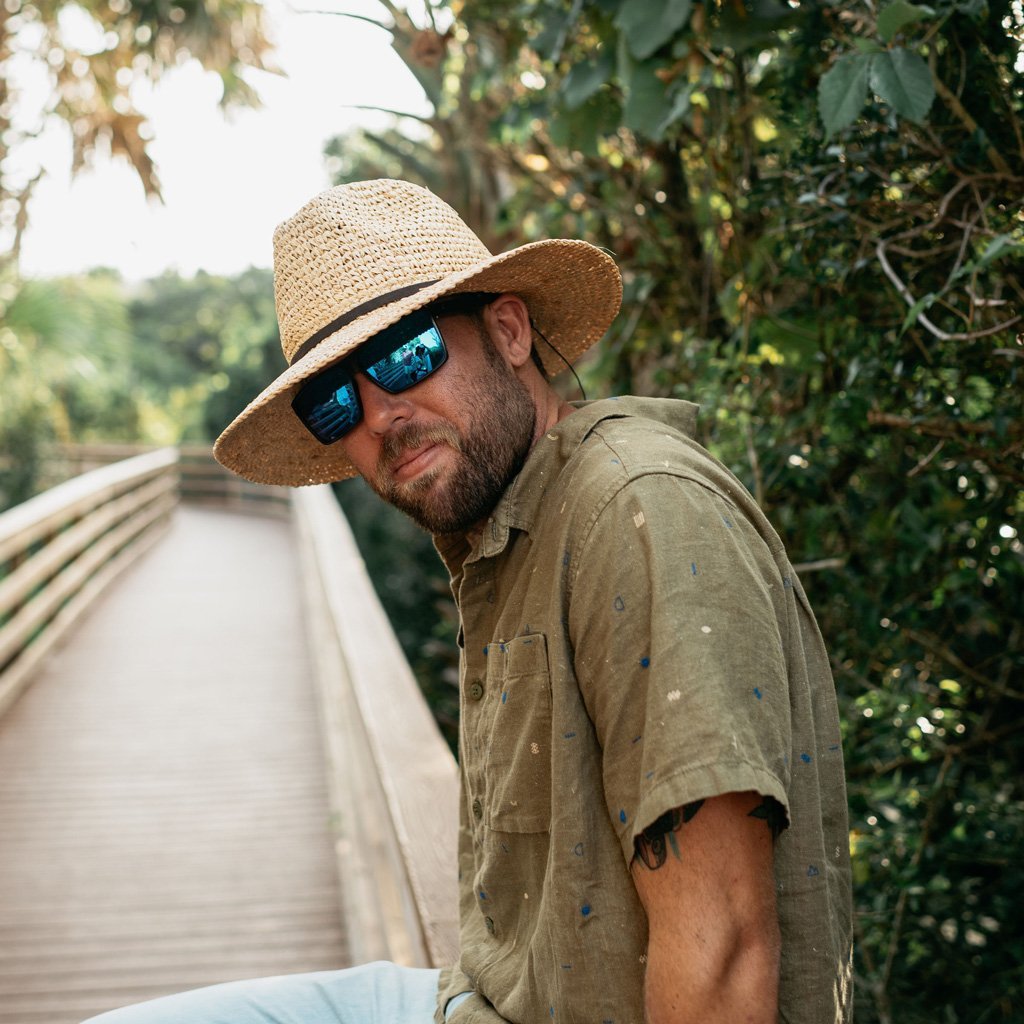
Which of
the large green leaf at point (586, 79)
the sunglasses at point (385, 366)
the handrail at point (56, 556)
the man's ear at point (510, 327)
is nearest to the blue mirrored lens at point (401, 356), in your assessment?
the sunglasses at point (385, 366)

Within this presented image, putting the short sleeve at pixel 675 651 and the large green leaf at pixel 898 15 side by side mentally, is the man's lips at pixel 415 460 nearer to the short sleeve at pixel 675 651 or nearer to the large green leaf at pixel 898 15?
the short sleeve at pixel 675 651

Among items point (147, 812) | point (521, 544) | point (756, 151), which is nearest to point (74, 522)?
point (147, 812)

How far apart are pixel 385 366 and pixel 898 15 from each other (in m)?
0.81

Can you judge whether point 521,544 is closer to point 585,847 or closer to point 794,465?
point 585,847

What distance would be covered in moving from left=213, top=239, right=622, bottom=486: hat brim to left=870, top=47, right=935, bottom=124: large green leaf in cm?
43

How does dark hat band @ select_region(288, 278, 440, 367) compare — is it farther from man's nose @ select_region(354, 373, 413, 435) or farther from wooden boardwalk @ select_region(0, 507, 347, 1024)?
wooden boardwalk @ select_region(0, 507, 347, 1024)

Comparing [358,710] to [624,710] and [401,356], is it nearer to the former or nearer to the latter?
[401,356]

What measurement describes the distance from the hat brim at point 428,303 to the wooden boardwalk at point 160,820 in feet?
7.81

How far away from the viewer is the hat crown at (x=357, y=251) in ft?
4.56

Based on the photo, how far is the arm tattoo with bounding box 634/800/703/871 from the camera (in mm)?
921

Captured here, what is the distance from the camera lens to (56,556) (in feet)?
22.9

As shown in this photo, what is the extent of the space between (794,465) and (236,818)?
3.53m

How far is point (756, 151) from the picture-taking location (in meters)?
2.36

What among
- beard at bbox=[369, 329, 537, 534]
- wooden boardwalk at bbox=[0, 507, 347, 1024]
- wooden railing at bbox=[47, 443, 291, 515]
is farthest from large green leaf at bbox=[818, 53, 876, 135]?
wooden railing at bbox=[47, 443, 291, 515]
